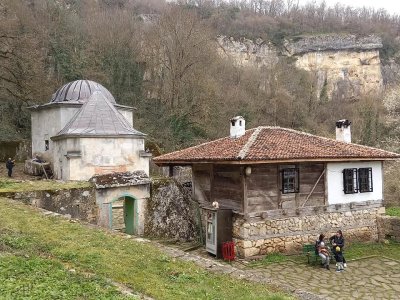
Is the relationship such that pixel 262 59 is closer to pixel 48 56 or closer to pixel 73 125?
pixel 48 56

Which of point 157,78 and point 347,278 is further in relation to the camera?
point 157,78

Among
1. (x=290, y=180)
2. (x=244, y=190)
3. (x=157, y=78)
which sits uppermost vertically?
(x=157, y=78)

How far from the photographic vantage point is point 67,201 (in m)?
12.1

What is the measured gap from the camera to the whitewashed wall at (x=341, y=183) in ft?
46.8

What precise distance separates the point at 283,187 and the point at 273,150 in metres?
1.40

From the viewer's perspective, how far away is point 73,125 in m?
18.7

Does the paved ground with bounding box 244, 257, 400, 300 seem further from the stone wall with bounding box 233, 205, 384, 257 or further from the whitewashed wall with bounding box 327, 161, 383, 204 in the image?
the whitewashed wall with bounding box 327, 161, 383, 204

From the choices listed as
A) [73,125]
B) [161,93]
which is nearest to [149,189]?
[73,125]

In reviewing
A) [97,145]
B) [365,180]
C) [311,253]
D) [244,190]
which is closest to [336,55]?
[365,180]

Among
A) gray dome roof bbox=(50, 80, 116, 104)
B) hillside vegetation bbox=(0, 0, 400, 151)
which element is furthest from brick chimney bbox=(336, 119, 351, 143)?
hillside vegetation bbox=(0, 0, 400, 151)

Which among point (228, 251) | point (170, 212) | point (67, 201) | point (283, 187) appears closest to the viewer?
point (67, 201)

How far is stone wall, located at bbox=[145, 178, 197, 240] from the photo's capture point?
13898 millimetres

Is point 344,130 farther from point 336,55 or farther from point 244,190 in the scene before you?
point 336,55

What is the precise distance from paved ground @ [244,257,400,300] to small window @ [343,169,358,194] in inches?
111
